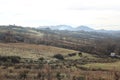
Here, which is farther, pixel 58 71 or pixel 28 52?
pixel 28 52

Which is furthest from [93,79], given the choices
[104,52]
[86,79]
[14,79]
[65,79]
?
[104,52]

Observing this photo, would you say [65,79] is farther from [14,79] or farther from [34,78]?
[14,79]

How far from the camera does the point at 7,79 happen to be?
2855 centimetres

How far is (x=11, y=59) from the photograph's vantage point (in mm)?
62812

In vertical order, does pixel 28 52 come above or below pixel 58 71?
below

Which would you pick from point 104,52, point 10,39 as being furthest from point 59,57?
point 10,39

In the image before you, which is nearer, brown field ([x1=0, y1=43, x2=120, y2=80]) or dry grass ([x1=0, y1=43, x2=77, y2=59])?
brown field ([x1=0, y1=43, x2=120, y2=80])

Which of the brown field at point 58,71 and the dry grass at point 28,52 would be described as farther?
the dry grass at point 28,52

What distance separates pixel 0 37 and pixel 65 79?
103151mm

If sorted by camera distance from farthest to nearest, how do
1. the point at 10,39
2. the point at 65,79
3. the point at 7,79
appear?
the point at 10,39
the point at 65,79
the point at 7,79

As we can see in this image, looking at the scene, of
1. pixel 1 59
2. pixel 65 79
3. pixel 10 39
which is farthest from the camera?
pixel 10 39

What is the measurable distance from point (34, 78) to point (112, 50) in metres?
85.8

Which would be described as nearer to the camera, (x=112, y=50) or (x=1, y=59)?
(x=1, y=59)

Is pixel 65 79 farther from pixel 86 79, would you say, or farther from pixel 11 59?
pixel 11 59
